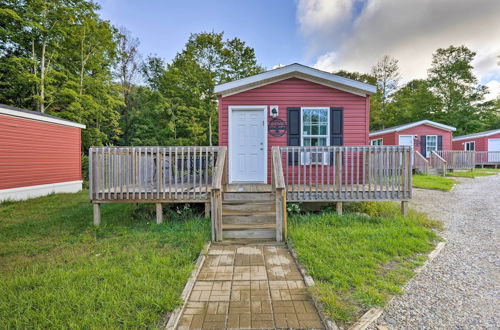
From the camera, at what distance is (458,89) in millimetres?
25609

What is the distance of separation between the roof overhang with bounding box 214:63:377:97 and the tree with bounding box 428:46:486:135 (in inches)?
1055

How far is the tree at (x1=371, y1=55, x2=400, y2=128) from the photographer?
1024 inches

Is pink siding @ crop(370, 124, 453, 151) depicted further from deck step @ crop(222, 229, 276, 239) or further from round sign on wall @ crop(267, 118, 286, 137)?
deck step @ crop(222, 229, 276, 239)

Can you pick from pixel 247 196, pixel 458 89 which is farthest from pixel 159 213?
pixel 458 89

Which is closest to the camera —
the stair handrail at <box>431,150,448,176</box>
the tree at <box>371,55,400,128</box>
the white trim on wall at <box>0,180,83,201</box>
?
the white trim on wall at <box>0,180,83,201</box>

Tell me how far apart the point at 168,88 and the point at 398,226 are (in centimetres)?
1657

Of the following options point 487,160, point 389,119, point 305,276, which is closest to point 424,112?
point 389,119

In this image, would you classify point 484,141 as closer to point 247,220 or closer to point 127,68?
point 247,220

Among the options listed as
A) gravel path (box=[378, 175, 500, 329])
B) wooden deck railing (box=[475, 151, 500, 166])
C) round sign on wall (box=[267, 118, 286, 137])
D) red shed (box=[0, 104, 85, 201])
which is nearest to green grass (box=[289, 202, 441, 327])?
gravel path (box=[378, 175, 500, 329])

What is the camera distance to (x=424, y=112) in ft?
86.7

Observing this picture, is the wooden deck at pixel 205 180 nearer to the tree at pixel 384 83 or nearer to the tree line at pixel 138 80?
the tree line at pixel 138 80

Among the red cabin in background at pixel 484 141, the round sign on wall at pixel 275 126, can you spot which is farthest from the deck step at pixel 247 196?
the red cabin in background at pixel 484 141

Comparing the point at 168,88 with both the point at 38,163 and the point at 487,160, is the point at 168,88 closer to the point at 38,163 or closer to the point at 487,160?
the point at 38,163

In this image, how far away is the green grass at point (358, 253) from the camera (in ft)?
7.68
